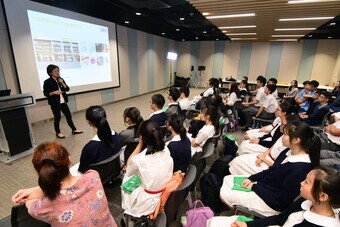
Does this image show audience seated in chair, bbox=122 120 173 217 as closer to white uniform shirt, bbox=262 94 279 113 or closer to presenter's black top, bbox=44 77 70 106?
presenter's black top, bbox=44 77 70 106

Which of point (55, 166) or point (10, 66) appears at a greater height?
point (10, 66)

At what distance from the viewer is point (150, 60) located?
8.95 metres

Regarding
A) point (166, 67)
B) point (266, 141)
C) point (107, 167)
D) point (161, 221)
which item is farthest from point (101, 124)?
point (166, 67)

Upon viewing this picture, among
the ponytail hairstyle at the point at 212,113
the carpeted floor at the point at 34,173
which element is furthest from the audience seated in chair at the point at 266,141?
the carpeted floor at the point at 34,173

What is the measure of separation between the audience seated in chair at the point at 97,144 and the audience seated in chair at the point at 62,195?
70 centimetres

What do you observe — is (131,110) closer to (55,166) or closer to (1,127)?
(55,166)

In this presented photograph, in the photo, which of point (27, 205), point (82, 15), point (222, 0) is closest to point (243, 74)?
point (222, 0)

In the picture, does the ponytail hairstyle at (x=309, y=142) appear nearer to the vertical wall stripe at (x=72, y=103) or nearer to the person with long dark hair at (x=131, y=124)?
the person with long dark hair at (x=131, y=124)

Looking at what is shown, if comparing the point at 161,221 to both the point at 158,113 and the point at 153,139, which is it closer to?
the point at 153,139

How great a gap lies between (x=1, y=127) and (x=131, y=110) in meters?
2.05

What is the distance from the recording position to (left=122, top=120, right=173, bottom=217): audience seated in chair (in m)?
1.35

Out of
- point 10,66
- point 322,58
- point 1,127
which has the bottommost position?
point 1,127

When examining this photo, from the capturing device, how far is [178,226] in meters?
1.82

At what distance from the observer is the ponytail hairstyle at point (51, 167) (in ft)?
2.76
